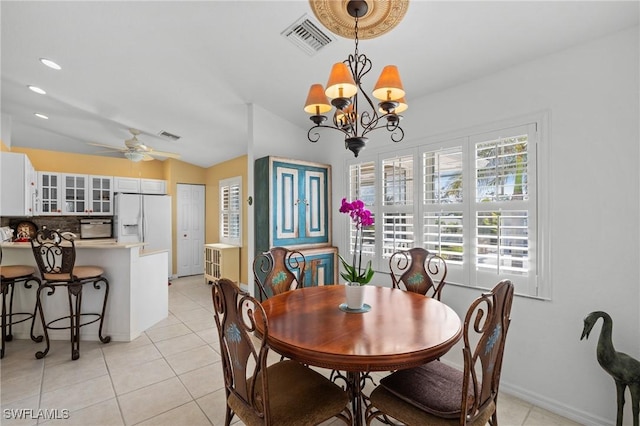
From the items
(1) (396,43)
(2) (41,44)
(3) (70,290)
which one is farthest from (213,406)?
(2) (41,44)

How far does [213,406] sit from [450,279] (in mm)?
2225

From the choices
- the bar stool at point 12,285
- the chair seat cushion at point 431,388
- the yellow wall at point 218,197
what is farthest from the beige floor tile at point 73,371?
the yellow wall at point 218,197

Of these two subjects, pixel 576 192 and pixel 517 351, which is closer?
pixel 576 192

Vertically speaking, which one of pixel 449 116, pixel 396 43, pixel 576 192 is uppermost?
pixel 396 43

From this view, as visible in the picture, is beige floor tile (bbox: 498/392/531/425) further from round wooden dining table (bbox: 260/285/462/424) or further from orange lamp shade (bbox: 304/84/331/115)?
orange lamp shade (bbox: 304/84/331/115)

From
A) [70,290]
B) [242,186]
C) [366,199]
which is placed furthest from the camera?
[242,186]

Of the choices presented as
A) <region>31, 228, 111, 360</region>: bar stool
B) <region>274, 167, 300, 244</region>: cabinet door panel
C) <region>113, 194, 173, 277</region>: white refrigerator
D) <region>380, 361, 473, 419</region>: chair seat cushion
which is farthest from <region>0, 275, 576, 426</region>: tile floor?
<region>113, 194, 173, 277</region>: white refrigerator

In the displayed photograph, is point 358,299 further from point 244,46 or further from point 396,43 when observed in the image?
point 244,46

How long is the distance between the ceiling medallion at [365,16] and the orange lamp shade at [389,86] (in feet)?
1.02

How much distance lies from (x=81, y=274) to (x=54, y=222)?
392 centimetres

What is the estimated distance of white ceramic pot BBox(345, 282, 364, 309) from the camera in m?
1.71

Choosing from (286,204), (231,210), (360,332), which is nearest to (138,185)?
(231,210)

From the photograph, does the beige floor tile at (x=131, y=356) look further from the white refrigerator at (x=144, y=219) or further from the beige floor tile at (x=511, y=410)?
the beige floor tile at (x=511, y=410)

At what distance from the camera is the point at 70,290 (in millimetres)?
2803
